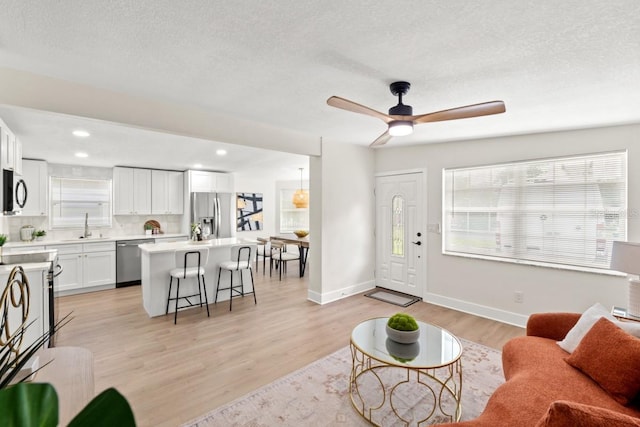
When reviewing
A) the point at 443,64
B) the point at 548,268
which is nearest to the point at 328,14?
the point at 443,64

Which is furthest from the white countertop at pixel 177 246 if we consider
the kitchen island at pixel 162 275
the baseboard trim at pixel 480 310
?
the baseboard trim at pixel 480 310

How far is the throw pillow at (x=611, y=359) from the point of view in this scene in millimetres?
1683

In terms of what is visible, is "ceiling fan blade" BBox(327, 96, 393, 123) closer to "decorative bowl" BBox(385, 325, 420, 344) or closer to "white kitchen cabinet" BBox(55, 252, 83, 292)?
"decorative bowl" BBox(385, 325, 420, 344)

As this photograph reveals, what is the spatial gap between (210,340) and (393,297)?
9.13 feet

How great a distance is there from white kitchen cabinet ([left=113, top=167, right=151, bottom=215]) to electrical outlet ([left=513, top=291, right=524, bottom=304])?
21.8 ft

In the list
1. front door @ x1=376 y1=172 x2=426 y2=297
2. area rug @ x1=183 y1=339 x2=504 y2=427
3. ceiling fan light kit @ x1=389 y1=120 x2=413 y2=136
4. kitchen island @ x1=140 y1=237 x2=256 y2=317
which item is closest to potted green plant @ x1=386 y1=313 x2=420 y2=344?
area rug @ x1=183 y1=339 x2=504 y2=427

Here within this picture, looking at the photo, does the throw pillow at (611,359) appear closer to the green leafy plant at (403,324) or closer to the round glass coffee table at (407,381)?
the round glass coffee table at (407,381)

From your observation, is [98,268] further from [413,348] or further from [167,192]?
[413,348]

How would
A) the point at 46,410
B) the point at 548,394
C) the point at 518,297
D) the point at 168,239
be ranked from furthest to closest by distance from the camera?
the point at 168,239 < the point at 518,297 < the point at 548,394 < the point at 46,410

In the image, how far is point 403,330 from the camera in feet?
7.59

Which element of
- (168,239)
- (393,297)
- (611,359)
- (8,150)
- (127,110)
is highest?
(127,110)

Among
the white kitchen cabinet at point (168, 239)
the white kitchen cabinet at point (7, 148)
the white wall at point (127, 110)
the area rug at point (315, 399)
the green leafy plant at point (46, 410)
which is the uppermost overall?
the white wall at point (127, 110)

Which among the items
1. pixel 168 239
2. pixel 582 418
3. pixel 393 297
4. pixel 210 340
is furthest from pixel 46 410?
pixel 168 239

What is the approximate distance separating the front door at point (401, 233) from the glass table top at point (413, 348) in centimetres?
231
